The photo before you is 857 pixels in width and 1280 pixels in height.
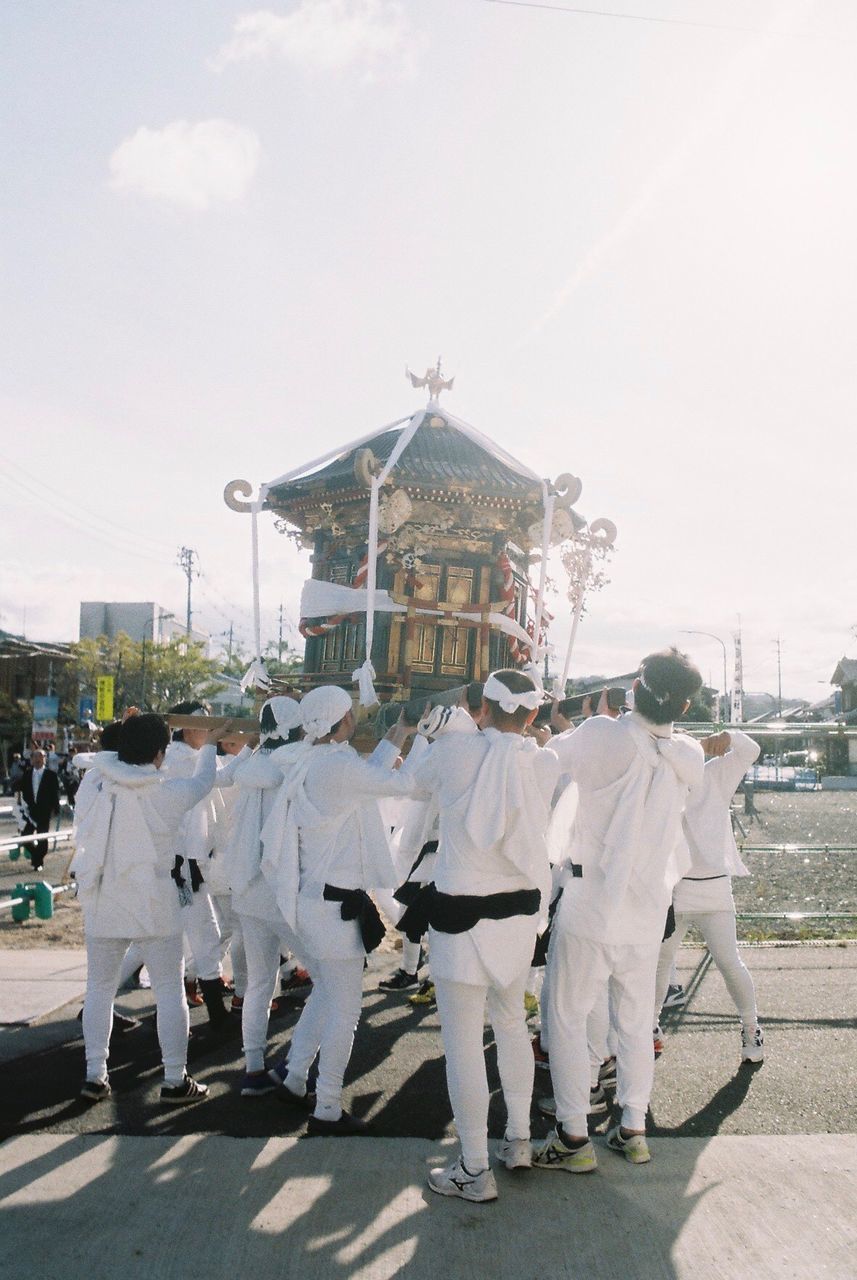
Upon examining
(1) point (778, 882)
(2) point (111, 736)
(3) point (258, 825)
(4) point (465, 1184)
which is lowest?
(1) point (778, 882)

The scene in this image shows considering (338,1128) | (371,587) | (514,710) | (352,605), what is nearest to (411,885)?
(338,1128)

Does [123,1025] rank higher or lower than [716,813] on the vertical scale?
lower

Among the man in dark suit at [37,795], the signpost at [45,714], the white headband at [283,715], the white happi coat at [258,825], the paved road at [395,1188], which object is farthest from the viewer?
the signpost at [45,714]

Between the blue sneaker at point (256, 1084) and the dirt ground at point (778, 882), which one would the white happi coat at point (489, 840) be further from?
the dirt ground at point (778, 882)

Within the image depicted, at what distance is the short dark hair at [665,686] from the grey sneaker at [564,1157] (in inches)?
69.8

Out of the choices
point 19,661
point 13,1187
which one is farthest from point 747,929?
point 19,661

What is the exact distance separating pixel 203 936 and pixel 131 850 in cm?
173

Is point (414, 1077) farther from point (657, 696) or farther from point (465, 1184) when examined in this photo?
point (657, 696)

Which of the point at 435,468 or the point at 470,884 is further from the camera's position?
the point at 435,468

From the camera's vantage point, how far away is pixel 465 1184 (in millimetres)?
3553

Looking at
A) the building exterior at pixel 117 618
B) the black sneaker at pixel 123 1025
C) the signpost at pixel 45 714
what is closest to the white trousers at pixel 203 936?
the black sneaker at pixel 123 1025

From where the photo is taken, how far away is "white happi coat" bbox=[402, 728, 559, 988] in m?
3.67

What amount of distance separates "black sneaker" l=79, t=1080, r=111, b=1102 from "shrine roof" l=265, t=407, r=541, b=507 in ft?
22.4

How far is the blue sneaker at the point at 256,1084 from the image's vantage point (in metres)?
4.70
